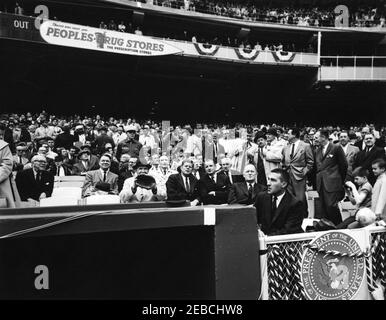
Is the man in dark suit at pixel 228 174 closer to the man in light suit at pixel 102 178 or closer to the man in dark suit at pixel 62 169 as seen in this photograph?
the man in light suit at pixel 102 178

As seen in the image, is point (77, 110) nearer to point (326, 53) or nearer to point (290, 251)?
point (326, 53)

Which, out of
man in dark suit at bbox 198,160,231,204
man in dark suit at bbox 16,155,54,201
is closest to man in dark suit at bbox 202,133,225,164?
man in dark suit at bbox 198,160,231,204

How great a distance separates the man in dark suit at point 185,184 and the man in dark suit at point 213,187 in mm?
114

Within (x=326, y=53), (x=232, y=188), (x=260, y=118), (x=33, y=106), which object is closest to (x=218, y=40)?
(x=260, y=118)

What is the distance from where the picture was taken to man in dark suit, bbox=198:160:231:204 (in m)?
7.04

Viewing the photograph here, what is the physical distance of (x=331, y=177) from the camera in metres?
7.72

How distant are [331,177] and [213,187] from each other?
6.70 ft

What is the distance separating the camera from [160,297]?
312 cm

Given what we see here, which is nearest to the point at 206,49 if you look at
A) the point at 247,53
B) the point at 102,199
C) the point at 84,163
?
the point at 247,53

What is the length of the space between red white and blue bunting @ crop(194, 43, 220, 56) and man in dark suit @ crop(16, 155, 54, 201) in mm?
20720

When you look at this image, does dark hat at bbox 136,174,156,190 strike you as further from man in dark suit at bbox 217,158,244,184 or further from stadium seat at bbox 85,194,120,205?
man in dark suit at bbox 217,158,244,184

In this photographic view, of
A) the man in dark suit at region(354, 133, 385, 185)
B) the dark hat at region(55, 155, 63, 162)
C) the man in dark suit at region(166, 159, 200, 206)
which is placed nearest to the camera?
the man in dark suit at region(166, 159, 200, 206)

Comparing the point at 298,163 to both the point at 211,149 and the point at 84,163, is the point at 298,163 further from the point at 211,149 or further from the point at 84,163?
the point at 84,163
